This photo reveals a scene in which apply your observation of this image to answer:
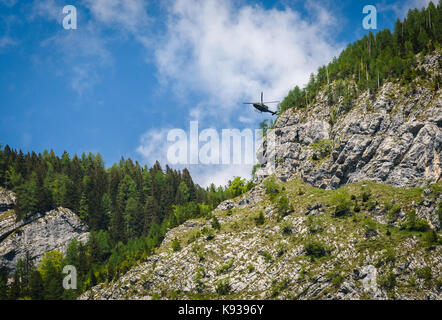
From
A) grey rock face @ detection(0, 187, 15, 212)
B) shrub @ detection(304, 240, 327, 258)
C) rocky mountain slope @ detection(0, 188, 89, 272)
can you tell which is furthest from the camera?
Answer: grey rock face @ detection(0, 187, 15, 212)

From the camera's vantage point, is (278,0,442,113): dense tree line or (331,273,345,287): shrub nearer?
(331,273,345,287): shrub

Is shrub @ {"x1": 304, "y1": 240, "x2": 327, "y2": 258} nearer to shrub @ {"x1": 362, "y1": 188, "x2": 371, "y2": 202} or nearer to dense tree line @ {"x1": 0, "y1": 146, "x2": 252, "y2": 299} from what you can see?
shrub @ {"x1": 362, "y1": 188, "x2": 371, "y2": 202}

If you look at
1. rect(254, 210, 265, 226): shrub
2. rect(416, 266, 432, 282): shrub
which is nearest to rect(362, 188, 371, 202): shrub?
rect(416, 266, 432, 282): shrub

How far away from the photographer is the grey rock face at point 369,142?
93.5 metres

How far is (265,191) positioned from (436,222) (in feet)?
162

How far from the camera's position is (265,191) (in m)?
115

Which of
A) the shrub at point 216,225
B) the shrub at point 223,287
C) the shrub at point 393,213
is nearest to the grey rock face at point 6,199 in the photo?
the shrub at point 216,225

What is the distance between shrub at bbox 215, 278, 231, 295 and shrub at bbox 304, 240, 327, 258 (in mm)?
18599

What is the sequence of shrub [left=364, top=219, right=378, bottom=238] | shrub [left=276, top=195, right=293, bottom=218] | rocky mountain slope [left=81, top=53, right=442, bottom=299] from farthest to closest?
shrub [left=276, top=195, right=293, bottom=218], shrub [left=364, top=219, right=378, bottom=238], rocky mountain slope [left=81, top=53, right=442, bottom=299]

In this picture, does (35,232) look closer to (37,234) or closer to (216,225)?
(37,234)

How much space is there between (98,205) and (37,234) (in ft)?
83.0

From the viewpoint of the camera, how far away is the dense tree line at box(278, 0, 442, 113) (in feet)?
381

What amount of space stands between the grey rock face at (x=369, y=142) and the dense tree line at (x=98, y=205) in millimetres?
21783

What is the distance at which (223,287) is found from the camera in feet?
266
